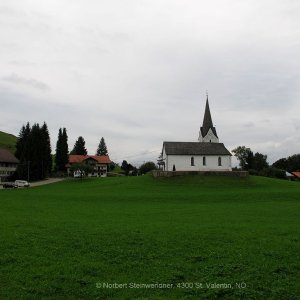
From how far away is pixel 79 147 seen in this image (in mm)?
160250

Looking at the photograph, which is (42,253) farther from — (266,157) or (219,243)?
(266,157)

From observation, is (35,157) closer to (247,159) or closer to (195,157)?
(195,157)

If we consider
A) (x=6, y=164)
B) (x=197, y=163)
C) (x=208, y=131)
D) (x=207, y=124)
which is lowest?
(x=197, y=163)

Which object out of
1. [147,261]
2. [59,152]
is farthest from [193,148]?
[147,261]

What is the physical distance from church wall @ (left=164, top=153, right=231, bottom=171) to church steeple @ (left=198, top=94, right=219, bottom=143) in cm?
1280

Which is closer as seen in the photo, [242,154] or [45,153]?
[45,153]

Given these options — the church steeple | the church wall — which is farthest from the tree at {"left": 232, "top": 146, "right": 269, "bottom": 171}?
the church wall

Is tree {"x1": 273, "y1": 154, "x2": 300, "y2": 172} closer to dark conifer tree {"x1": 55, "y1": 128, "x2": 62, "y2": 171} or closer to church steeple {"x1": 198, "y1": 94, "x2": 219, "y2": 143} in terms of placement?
church steeple {"x1": 198, "y1": 94, "x2": 219, "y2": 143}

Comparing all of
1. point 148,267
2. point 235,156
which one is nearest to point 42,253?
A: point 148,267

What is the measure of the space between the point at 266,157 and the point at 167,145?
77145 millimetres

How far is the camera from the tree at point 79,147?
521 feet

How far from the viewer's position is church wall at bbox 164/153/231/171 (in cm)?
8012

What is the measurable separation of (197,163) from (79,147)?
8824cm

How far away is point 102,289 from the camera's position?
8.42m
